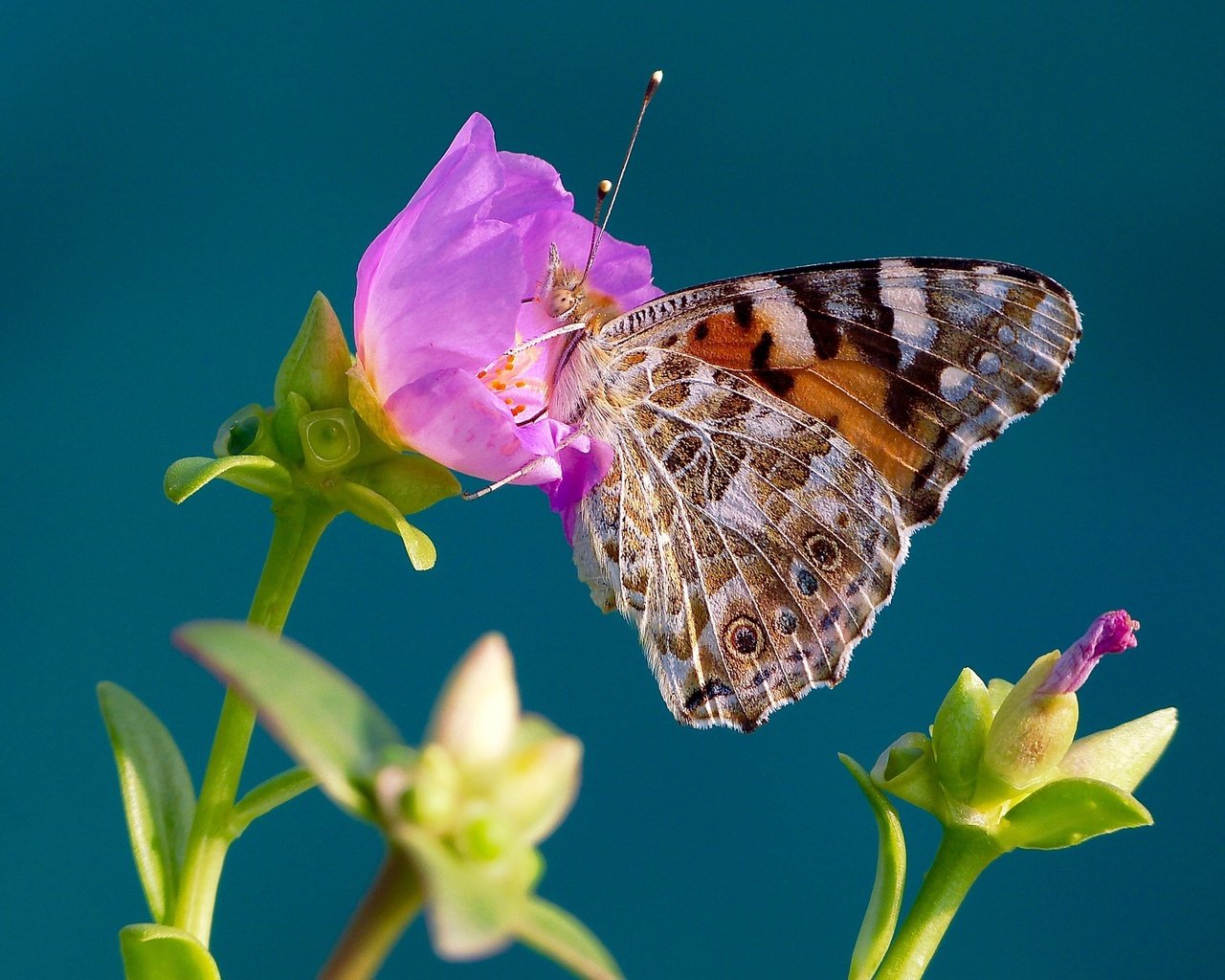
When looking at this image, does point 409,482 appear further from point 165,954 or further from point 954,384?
point 954,384

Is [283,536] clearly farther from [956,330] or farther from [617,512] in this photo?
[956,330]

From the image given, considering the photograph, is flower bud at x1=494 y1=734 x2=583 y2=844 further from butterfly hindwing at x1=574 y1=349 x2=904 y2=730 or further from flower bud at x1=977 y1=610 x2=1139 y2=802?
butterfly hindwing at x1=574 y1=349 x2=904 y2=730

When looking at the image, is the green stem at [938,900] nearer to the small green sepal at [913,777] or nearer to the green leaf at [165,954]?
the small green sepal at [913,777]

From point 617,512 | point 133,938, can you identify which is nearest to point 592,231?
point 617,512

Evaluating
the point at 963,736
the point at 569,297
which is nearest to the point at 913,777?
the point at 963,736

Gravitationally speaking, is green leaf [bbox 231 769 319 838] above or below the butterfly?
below

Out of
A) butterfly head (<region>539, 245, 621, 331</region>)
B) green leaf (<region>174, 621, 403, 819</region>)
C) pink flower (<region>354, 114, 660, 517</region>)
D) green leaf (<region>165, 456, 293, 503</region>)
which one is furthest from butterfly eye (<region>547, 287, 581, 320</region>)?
green leaf (<region>174, 621, 403, 819</region>)
